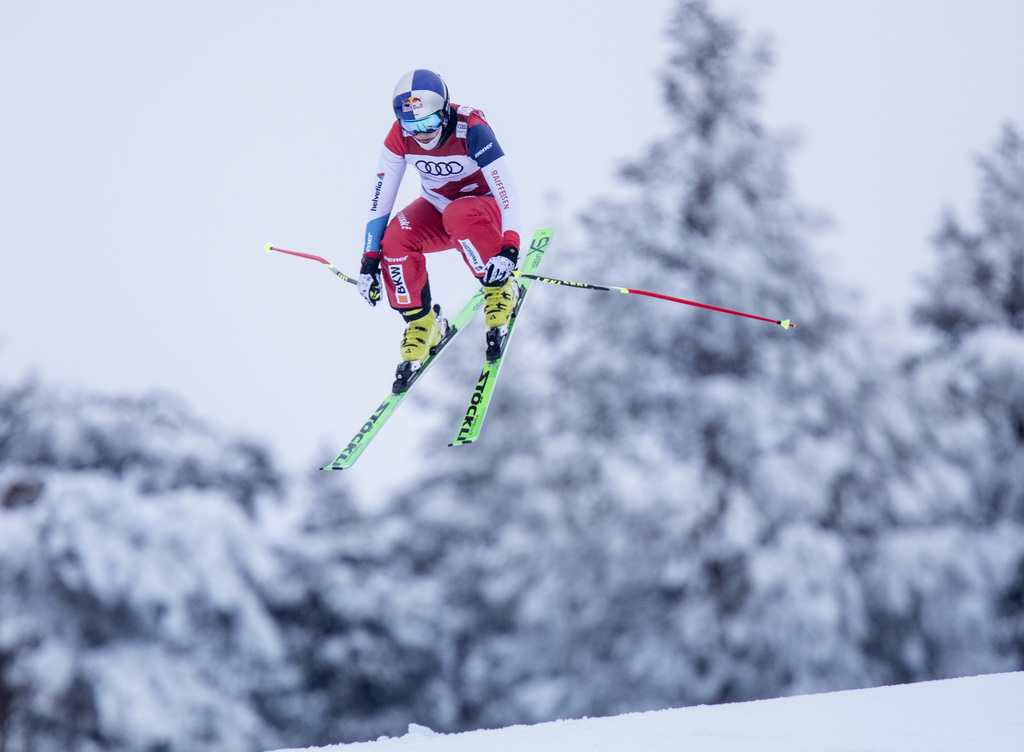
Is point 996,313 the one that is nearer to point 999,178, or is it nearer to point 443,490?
point 999,178

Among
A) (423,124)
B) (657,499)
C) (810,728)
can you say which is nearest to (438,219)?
(423,124)

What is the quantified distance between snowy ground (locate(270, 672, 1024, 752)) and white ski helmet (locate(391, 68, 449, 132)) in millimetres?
3012

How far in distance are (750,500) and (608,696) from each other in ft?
9.97

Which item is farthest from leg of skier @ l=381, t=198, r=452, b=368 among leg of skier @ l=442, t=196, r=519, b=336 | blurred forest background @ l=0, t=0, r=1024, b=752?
blurred forest background @ l=0, t=0, r=1024, b=752

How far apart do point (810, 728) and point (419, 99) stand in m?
3.51

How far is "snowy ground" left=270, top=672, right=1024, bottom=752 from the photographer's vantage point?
4.15 m

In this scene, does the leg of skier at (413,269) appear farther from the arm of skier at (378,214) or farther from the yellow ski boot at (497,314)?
the yellow ski boot at (497,314)

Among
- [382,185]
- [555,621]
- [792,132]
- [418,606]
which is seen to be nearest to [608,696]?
[555,621]

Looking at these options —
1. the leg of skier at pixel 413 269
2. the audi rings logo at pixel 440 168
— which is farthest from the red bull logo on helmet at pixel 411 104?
the leg of skier at pixel 413 269

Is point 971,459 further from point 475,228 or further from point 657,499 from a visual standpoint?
point 475,228

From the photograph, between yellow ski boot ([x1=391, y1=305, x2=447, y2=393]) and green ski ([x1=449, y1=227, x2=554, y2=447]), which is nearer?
green ski ([x1=449, y1=227, x2=554, y2=447])

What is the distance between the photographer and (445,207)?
4.71 m

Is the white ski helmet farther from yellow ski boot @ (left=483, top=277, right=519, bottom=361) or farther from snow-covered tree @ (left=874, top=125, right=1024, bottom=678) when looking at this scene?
snow-covered tree @ (left=874, top=125, right=1024, bottom=678)

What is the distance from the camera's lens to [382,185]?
4594 millimetres
